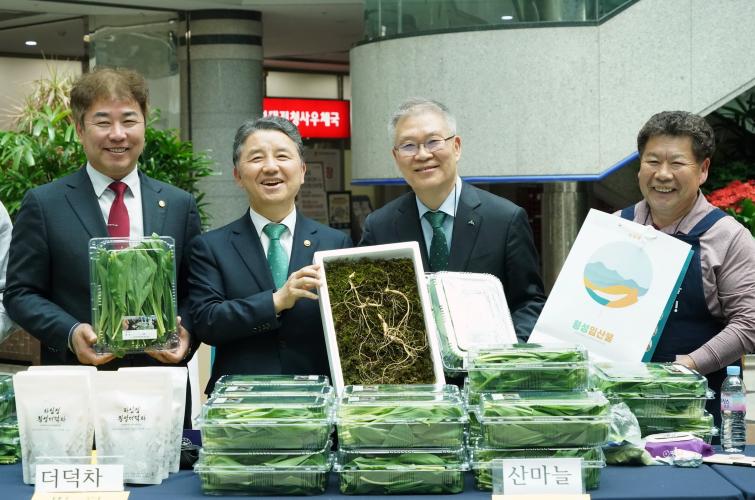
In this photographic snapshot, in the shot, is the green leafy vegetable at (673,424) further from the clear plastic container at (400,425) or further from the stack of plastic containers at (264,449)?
the stack of plastic containers at (264,449)

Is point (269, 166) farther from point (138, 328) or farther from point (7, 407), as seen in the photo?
point (7, 407)

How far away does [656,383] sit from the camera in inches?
101

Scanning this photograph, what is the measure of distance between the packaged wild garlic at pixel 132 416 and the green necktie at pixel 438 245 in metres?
1.12

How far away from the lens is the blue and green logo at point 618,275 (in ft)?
9.42

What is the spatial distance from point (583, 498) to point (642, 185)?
1374mm

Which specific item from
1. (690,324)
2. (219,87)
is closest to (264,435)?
(690,324)

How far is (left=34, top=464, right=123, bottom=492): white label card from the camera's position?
7.40 ft

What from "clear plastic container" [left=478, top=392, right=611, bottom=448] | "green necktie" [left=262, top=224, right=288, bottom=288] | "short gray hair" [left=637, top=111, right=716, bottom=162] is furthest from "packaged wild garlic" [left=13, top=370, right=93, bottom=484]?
"short gray hair" [left=637, top=111, right=716, bottom=162]

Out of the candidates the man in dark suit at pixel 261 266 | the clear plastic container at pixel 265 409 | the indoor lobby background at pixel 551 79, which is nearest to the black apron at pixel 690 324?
the man in dark suit at pixel 261 266

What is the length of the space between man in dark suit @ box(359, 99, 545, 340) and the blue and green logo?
0.26 m

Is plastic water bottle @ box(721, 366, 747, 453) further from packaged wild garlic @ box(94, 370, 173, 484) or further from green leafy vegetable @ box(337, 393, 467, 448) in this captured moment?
packaged wild garlic @ box(94, 370, 173, 484)

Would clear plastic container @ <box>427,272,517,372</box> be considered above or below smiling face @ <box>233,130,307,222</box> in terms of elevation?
below

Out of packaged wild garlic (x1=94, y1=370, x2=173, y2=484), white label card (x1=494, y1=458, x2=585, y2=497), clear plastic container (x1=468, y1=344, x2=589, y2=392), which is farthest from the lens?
clear plastic container (x1=468, y1=344, x2=589, y2=392)

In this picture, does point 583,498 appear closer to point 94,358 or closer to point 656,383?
point 656,383
